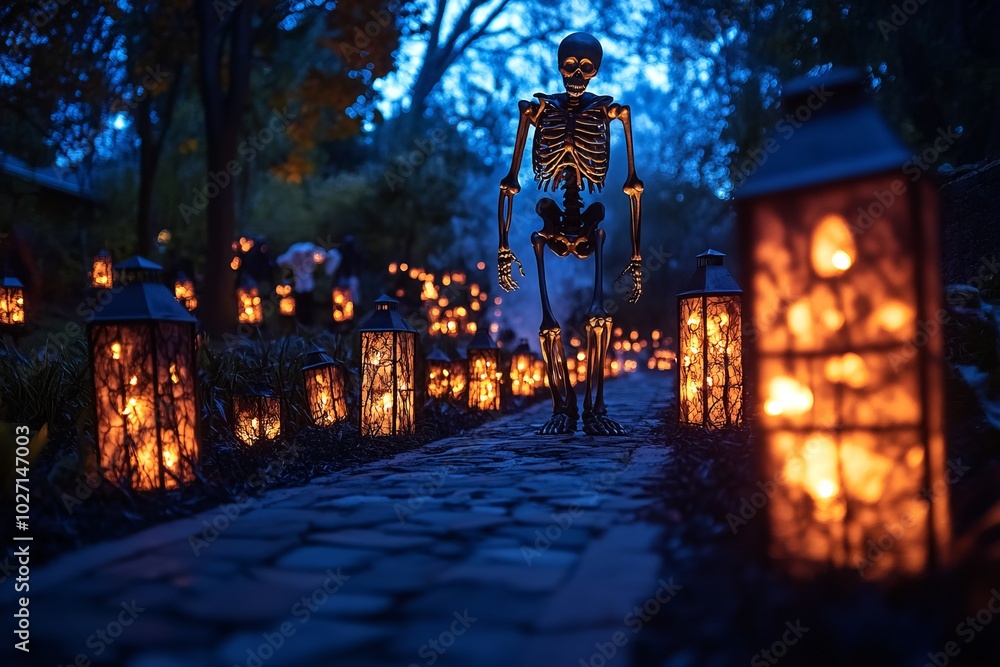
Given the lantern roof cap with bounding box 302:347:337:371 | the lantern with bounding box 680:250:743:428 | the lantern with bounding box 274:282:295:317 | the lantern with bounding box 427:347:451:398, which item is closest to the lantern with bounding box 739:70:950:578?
the lantern with bounding box 680:250:743:428

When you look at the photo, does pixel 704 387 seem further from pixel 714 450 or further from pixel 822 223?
pixel 822 223

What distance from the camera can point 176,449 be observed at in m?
3.55

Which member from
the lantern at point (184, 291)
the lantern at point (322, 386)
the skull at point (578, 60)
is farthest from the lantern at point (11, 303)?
the skull at point (578, 60)

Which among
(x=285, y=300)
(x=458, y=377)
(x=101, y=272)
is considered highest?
(x=101, y=272)

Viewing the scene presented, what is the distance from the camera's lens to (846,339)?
2.04 m

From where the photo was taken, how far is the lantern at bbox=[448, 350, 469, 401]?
7.64 metres

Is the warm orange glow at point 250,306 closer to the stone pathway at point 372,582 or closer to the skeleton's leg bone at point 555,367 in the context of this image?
the skeleton's leg bone at point 555,367

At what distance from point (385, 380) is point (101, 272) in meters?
9.39

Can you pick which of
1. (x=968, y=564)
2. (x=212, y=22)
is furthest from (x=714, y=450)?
(x=212, y=22)

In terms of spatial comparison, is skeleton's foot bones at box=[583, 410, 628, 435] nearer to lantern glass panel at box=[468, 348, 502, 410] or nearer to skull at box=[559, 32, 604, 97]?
lantern glass panel at box=[468, 348, 502, 410]

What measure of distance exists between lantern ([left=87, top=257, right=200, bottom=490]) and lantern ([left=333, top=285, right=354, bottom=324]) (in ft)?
33.6

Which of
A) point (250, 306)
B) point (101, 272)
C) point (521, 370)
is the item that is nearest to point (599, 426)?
point (521, 370)

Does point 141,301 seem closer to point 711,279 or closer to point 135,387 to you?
point 135,387

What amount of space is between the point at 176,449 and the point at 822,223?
3.04 meters
